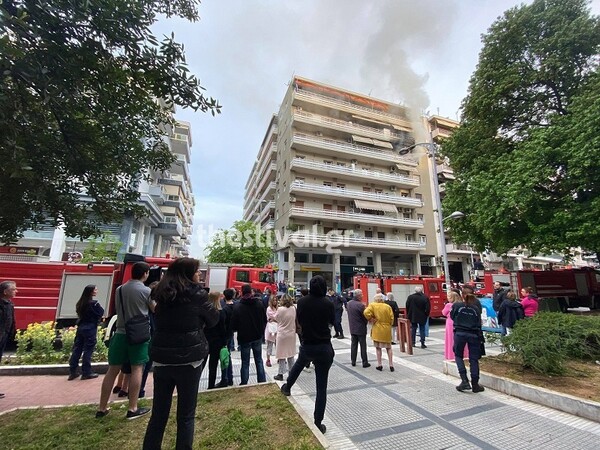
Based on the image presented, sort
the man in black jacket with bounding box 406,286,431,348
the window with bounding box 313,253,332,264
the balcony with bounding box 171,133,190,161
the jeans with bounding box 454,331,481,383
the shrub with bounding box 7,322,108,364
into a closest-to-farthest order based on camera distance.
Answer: the jeans with bounding box 454,331,481,383, the shrub with bounding box 7,322,108,364, the man in black jacket with bounding box 406,286,431,348, the window with bounding box 313,253,332,264, the balcony with bounding box 171,133,190,161

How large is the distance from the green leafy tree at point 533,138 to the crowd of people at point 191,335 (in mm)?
7965

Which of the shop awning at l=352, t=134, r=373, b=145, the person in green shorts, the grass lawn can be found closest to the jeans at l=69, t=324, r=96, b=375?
the grass lawn

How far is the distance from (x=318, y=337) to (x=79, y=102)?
4027mm

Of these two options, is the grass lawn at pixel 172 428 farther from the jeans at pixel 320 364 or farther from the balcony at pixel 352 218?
the balcony at pixel 352 218

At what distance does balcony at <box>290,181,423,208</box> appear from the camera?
95.7 feet

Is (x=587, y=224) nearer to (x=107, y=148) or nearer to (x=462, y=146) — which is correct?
(x=462, y=146)

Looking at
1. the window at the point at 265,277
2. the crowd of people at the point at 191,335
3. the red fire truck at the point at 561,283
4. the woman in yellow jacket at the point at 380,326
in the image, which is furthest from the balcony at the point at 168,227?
the red fire truck at the point at 561,283

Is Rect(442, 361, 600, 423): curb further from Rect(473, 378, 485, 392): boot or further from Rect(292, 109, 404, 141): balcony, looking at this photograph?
Rect(292, 109, 404, 141): balcony

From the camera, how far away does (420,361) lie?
7379 mm

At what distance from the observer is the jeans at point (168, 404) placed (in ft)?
8.68

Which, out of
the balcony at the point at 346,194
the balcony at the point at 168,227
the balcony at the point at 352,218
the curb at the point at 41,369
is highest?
the balcony at the point at 346,194


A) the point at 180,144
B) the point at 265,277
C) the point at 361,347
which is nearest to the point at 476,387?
the point at 361,347

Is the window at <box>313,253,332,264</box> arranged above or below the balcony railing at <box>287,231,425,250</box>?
below

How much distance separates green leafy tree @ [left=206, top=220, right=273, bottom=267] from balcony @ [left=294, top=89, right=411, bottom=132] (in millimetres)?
15499
